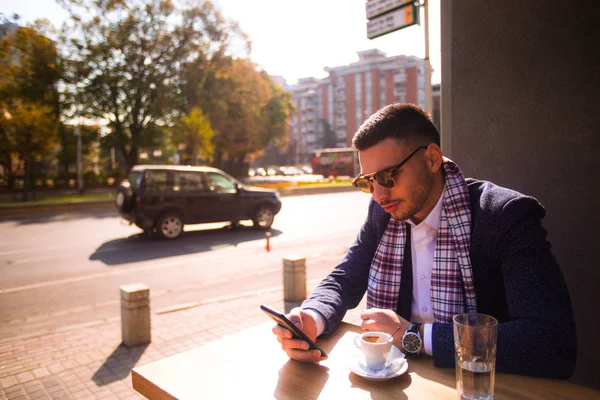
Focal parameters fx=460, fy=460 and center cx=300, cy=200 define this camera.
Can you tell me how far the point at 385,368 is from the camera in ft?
5.38

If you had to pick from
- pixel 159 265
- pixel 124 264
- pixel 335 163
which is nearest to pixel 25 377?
pixel 159 265

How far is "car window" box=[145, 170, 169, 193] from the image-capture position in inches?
434

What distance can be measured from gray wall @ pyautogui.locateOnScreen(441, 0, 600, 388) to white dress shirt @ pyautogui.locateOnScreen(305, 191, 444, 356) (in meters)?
1.18

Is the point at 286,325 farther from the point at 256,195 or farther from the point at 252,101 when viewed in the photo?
the point at 252,101

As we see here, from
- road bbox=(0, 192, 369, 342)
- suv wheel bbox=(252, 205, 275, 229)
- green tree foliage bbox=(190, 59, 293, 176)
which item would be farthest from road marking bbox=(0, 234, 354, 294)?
green tree foliage bbox=(190, 59, 293, 176)

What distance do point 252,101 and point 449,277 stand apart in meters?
36.1

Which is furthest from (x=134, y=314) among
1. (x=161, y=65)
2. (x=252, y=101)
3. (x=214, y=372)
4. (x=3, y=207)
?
(x=252, y=101)

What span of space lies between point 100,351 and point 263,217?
8.67 m

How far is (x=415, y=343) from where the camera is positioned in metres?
1.80

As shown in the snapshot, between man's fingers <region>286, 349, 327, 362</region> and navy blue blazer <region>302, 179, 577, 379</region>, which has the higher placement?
navy blue blazer <region>302, 179, 577, 379</region>

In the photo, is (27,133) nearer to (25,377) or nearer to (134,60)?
(134,60)

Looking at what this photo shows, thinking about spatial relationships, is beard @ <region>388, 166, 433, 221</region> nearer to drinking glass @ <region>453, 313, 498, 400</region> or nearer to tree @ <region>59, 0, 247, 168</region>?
drinking glass @ <region>453, 313, 498, 400</region>

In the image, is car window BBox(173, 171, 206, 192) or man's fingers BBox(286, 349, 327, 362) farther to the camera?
car window BBox(173, 171, 206, 192)

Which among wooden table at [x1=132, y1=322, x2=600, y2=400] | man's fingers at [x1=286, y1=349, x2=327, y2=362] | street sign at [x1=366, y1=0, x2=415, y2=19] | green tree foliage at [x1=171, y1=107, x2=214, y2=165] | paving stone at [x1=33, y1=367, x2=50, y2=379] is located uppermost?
green tree foliage at [x1=171, y1=107, x2=214, y2=165]
